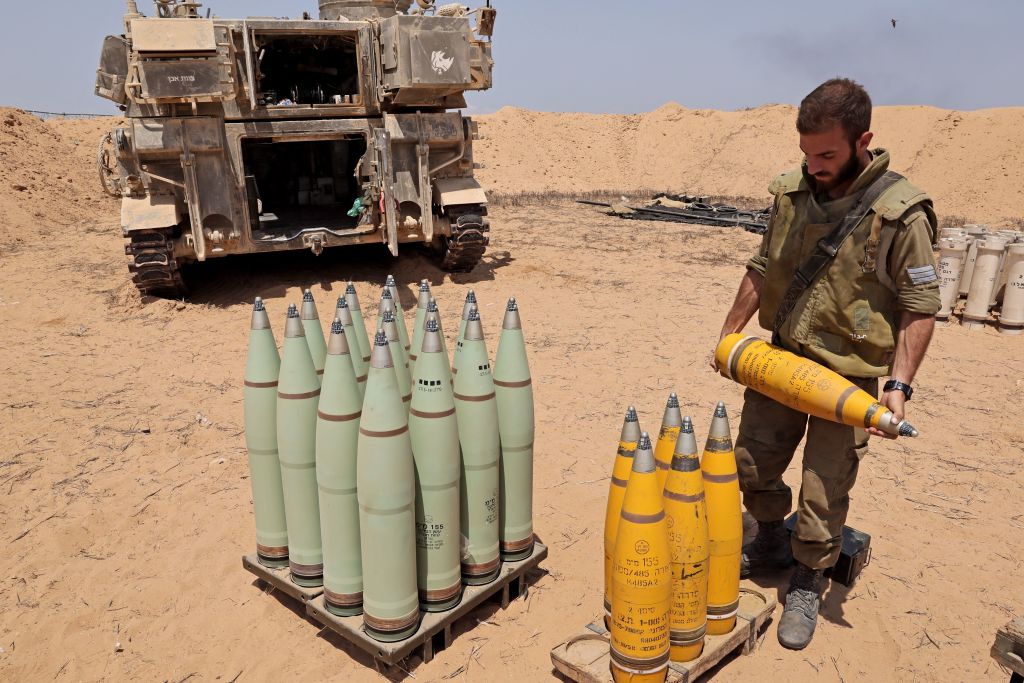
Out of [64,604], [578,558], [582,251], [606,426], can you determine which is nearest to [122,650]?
[64,604]

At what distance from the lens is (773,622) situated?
10.8ft

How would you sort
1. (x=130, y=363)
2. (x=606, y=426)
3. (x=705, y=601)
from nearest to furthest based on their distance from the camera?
(x=705, y=601) → (x=606, y=426) → (x=130, y=363)

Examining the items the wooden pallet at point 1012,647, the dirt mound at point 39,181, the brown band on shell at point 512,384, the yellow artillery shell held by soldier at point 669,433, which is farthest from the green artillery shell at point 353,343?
the dirt mound at point 39,181

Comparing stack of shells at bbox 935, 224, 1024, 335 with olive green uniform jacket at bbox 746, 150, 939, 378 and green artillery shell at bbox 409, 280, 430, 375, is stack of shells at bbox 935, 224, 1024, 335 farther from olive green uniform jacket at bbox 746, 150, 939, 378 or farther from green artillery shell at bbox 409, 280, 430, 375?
green artillery shell at bbox 409, 280, 430, 375

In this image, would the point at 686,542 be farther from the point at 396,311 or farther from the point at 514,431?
the point at 396,311

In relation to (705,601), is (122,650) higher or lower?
lower

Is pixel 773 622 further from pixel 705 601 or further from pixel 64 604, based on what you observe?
pixel 64 604

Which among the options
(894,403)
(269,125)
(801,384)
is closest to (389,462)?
(801,384)

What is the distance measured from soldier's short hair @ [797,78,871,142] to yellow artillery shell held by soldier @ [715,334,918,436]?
0.89m

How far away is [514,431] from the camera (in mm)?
3197

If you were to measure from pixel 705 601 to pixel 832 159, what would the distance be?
1766 millimetres

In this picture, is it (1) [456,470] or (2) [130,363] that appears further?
(2) [130,363]

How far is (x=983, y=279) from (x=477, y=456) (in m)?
7.19

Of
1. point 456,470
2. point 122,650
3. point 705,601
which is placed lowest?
point 122,650
